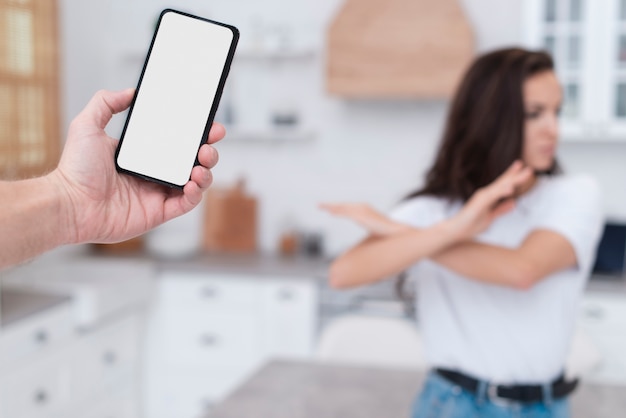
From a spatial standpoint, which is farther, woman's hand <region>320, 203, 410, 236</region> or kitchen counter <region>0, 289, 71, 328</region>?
kitchen counter <region>0, 289, 71, 328</region>

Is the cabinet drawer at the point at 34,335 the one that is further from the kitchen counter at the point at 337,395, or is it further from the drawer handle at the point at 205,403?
the kitchen counter at the point at 337,395

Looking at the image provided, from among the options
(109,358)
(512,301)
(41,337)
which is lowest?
(109,358)

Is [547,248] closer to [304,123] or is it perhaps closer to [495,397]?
[495,397]

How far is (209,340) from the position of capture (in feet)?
11.4

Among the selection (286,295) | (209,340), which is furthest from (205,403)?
(286,295)

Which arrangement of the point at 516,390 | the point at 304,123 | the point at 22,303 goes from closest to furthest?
1. the point at 516,390
2. the point at 22,303
3. the point at 304,123

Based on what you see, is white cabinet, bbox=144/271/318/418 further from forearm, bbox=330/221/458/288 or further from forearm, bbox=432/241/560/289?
forearm, bbox=432/241/560/289

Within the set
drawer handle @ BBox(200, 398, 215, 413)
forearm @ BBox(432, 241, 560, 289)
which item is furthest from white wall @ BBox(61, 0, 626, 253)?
forearm @ BBox(432, 241, 560, 289)

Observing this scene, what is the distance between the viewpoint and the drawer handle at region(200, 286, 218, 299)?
342 centimetres

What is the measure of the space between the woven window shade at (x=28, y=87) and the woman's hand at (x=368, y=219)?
190cm

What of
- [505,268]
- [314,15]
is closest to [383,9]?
[314,15]

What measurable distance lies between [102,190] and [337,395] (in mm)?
975

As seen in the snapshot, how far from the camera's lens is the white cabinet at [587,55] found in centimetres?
311

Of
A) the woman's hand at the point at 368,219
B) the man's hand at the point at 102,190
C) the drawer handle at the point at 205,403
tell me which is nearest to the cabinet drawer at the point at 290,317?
the drawer handle at the point at 205,403
